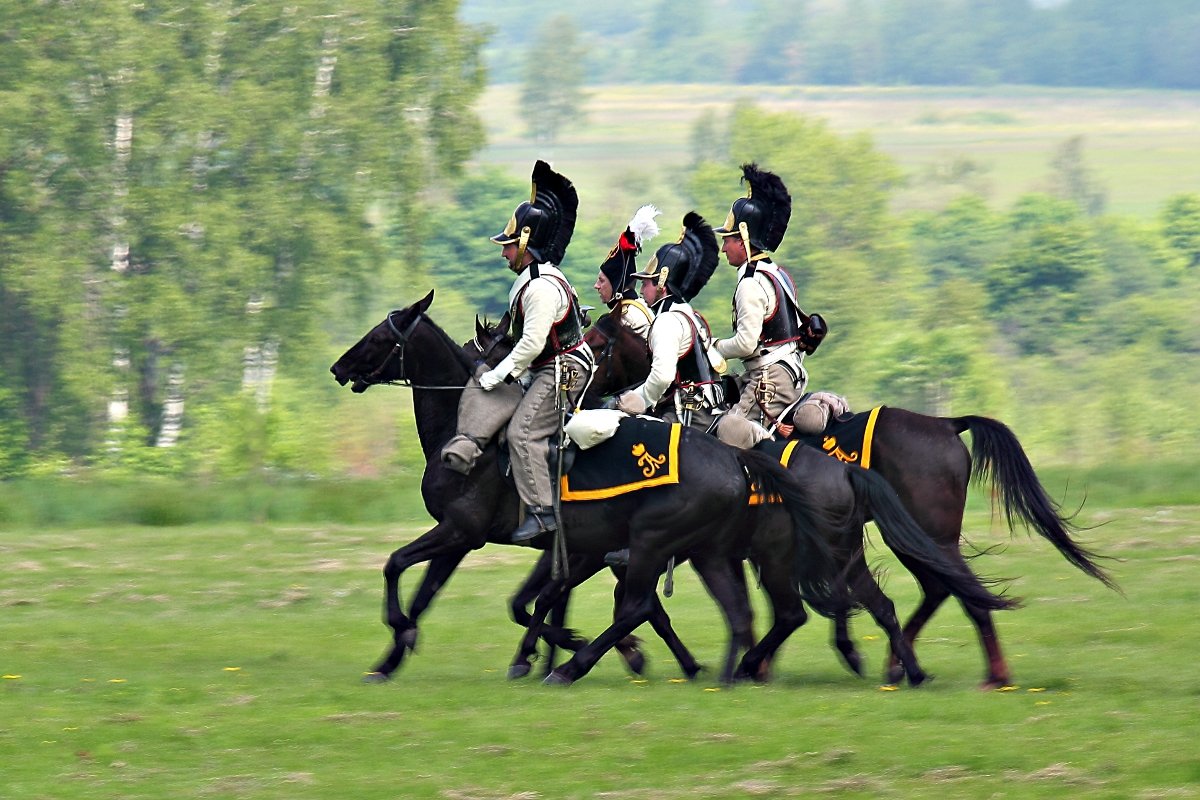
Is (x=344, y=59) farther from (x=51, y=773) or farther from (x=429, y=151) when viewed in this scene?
(x=51, y=773)

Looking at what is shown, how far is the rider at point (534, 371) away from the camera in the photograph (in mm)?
11508

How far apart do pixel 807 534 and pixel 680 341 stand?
4.96 feet

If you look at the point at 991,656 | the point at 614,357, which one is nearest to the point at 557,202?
the point at 614,357

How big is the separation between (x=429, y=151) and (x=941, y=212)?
46568mm

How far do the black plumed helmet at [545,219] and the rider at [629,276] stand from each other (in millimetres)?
419

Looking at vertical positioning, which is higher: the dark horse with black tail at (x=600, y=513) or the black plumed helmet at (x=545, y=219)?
the black plumed helmet at (x=545, y=219)

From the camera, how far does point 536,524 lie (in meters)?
11.5

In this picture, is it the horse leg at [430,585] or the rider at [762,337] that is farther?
the rider at [762,337]

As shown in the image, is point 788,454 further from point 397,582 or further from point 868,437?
point 397,582

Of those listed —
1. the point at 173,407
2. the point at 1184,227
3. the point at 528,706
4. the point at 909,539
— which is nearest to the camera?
the point at 528,706

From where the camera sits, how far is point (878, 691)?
10930mm

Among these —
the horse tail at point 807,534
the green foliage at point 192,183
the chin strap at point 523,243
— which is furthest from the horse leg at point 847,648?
the green foliage at point 192,183

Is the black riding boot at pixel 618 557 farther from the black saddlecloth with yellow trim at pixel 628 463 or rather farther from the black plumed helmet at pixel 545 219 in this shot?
the black plumed helmet at pixel 545 219

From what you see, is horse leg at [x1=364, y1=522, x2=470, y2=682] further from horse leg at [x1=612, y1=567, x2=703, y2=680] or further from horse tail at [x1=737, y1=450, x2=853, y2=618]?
horse tail at [x1=737, y1=450, x2=853, y2=618]
